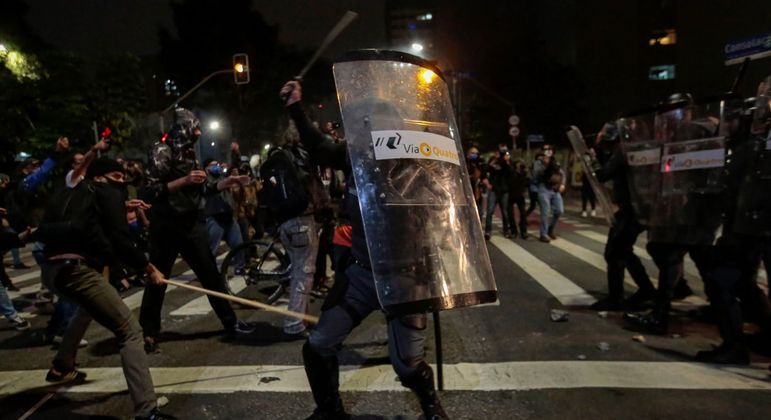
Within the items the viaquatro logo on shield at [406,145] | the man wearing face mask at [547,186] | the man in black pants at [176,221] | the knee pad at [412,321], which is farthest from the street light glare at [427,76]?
the man wearing face mask at [547,186]

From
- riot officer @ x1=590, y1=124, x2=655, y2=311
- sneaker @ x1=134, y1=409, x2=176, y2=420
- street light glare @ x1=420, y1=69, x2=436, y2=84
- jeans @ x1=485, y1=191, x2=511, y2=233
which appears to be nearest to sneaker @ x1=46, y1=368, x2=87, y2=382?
sneaker @ x1=134, y1=409, x2=176, y2=420

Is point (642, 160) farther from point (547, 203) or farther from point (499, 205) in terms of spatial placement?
point (499, 205)

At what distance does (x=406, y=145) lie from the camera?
284cm

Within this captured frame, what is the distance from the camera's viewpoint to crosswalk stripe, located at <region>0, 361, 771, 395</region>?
12.5 feet

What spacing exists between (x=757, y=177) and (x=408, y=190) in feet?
10.2

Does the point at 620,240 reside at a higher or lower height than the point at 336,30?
lower

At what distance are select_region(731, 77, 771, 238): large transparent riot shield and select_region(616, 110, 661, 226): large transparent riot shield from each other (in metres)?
0.92

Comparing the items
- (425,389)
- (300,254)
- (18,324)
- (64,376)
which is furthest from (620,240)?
(18,324)

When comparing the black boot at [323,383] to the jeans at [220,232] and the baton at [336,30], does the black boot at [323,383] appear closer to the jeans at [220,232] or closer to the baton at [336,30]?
the baton at [336,30]

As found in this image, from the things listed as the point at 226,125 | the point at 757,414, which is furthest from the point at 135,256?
the point at 226,125

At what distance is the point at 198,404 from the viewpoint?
3688 mm

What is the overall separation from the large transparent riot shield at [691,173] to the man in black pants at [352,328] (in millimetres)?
3111

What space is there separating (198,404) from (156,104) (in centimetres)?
3419

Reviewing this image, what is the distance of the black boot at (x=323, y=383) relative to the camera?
3.11 metres
